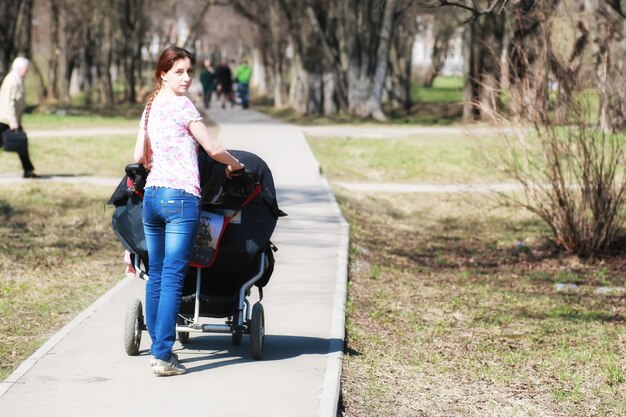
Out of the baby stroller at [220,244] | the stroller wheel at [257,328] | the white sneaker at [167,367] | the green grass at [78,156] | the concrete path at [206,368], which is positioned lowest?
the green grass at [78,156]

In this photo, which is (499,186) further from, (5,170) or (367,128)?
(367,128)

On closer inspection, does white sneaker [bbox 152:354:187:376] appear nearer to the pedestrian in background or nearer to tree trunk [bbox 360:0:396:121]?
tree trunk [bbox 360:0:396:121]

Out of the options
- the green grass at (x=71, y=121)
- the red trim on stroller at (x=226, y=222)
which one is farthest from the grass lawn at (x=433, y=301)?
the green grass at (x=71, y=121)

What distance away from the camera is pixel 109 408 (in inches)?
235

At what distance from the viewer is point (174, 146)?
6410 millimetres

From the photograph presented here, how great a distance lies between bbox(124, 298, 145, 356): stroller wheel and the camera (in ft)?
22.8

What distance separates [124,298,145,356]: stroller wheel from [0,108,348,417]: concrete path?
0.25ft

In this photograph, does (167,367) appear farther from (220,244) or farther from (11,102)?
(11,102)

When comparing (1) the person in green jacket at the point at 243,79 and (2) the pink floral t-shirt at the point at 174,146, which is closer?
(2) the pink floral t-shirt at the point at 174,146

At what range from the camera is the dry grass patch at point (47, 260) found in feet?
28.4

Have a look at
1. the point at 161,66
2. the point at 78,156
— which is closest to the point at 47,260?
the point at 161,66

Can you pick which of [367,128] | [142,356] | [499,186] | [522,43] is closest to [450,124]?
[367,128]

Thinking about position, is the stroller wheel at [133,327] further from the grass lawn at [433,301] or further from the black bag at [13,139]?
the black bag at [13,139]

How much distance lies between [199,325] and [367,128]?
23325 mm
